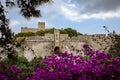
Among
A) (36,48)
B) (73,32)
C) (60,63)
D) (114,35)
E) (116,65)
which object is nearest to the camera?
(116,65)

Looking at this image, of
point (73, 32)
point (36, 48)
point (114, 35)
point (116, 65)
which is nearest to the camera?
point (116, 65)

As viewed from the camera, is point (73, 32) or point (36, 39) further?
point (73, 32)

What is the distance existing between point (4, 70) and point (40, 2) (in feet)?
5.50

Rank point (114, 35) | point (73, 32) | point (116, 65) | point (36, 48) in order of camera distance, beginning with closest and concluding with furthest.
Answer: point (116, 65) → point (114, 35) → point (36, 48) → point (73, 32)

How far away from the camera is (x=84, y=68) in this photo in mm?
9641

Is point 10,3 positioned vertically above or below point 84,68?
above

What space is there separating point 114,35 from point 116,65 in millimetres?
4125

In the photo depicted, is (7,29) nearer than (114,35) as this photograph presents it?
Yes

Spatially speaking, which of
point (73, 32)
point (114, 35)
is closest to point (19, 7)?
point (114, 35)

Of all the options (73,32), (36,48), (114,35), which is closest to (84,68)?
(114,35)

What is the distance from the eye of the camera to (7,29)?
984 cm

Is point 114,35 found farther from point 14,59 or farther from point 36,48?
point 36,48

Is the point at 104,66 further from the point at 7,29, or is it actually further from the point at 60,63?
the point at 7,29

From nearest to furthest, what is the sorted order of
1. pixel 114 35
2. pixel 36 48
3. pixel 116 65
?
1. pixel 116 65
2. pixel 114 35
3. pixel 36 48
